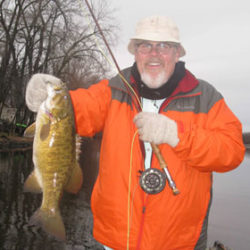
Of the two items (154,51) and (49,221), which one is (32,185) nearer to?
(49,221)

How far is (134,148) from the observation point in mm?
2805

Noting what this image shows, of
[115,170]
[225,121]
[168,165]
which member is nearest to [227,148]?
[225,121]

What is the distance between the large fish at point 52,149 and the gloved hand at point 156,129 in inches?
27.0

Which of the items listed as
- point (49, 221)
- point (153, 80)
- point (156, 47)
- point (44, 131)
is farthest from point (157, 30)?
point (49, 221)

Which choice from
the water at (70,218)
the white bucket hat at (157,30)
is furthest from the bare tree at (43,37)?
the white bucket hat at (157,30)

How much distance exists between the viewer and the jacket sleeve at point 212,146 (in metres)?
2.54

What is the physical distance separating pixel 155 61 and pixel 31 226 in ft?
17.4

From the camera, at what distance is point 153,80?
3.08 metres

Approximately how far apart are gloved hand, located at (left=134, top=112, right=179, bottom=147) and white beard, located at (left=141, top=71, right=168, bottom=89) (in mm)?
616

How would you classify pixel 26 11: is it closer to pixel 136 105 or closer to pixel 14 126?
pixel 14 126

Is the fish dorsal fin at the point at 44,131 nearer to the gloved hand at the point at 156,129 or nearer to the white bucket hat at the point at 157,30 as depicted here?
the gloved hand at the point at 156,129

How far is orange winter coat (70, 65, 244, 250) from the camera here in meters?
2.61

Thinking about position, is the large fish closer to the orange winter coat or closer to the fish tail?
the fish tail

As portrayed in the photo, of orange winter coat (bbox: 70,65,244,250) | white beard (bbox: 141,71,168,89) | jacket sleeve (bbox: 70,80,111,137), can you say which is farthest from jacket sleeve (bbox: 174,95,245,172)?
jacket sleeve (bbox: 70,80,111,137)
